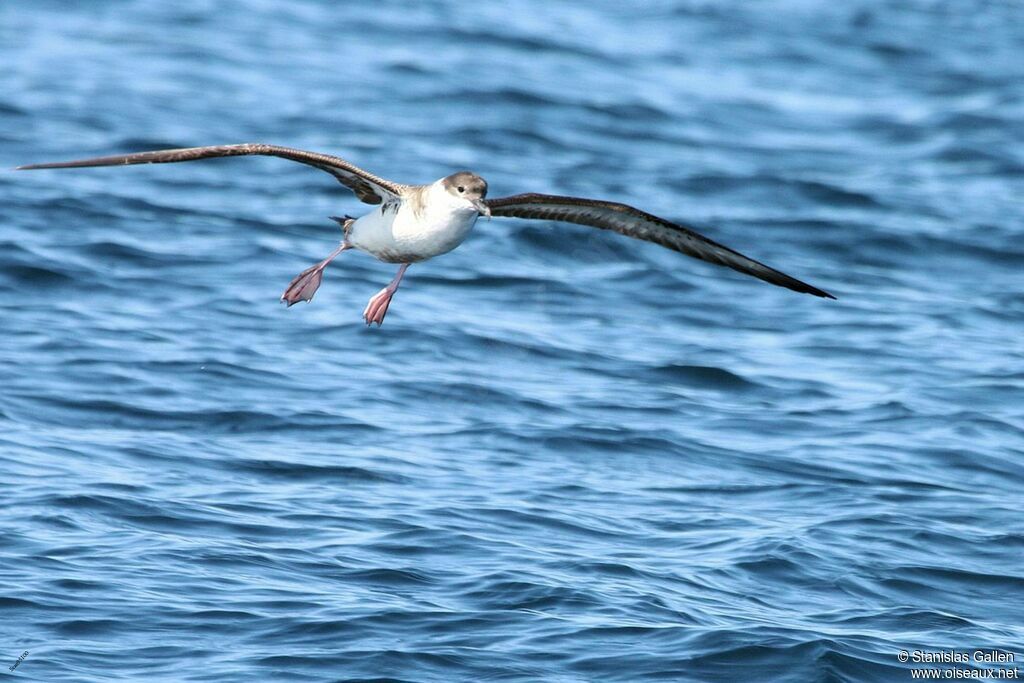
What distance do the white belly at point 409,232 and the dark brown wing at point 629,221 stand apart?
0.22m

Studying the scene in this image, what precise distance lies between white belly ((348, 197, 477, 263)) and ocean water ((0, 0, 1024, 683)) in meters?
1.62

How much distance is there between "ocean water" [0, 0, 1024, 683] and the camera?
8.56 meters

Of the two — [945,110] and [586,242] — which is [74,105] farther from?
[945,110]

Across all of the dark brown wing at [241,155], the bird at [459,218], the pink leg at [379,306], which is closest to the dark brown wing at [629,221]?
the bird at [459,218]

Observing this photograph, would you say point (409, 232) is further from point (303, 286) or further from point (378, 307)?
point (303, 286)

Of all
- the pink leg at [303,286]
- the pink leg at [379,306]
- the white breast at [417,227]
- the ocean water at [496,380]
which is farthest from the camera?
the pink leg at [303,286]

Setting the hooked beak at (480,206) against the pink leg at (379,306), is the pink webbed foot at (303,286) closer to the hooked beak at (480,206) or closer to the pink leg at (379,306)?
the pink leg at (379,306)

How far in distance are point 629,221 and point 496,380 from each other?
3745 millimetres

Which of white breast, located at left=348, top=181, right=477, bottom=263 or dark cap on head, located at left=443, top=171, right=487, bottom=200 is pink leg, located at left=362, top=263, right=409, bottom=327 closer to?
white breast, located at left=348, top=181, right=477, bottom=263

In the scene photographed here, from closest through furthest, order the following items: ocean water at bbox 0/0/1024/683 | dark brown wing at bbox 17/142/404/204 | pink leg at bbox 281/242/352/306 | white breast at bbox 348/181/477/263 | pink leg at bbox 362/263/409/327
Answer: dark brown wing at bbox 17/142/404/204 < ocean water at bbox 0/0/1024/683 < white breast at bbox 348/181/477/263 < pink leg at bbox 362/263/409/327 < pink leg at bbox 281/242/352/306

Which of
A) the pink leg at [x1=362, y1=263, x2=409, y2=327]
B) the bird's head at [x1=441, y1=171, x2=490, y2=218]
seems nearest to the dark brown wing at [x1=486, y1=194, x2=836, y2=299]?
the bird's head at [x1=441, y1=171, x2=490, y2=218]

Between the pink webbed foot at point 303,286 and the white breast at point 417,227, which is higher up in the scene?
the white breast at point 417,227

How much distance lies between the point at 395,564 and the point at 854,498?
3.23 metres

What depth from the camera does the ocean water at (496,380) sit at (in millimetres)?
8562
